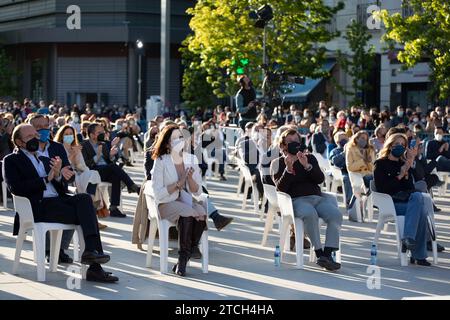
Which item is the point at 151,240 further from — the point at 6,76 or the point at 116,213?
the point at 6,76

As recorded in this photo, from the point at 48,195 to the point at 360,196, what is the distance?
738 centimetres

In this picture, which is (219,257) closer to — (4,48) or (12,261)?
(12,261)

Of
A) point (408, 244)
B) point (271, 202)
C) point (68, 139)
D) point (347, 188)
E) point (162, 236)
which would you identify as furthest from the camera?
point (347, 188)

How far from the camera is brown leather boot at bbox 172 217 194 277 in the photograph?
471 inches

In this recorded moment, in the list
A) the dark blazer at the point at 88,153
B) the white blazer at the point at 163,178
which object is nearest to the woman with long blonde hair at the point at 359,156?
the dark blazer at the point at 88,153

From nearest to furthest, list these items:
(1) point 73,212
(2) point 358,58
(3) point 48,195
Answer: (1) point 73,212 → (3) point 48,195 → (2) point 358,58

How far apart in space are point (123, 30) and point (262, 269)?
5715 centimetres

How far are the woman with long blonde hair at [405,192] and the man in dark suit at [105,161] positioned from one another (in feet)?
19.0

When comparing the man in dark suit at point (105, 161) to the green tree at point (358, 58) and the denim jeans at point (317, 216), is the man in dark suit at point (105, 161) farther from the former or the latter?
the green tree at point (358, 58)

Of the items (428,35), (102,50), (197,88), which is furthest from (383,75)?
(102,50)

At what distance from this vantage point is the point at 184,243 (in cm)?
1201

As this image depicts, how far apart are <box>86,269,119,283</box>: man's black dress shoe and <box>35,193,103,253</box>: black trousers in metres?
0.32

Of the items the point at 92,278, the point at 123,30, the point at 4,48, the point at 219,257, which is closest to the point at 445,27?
the point at 219,257

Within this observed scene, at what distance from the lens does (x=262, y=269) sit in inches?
496
